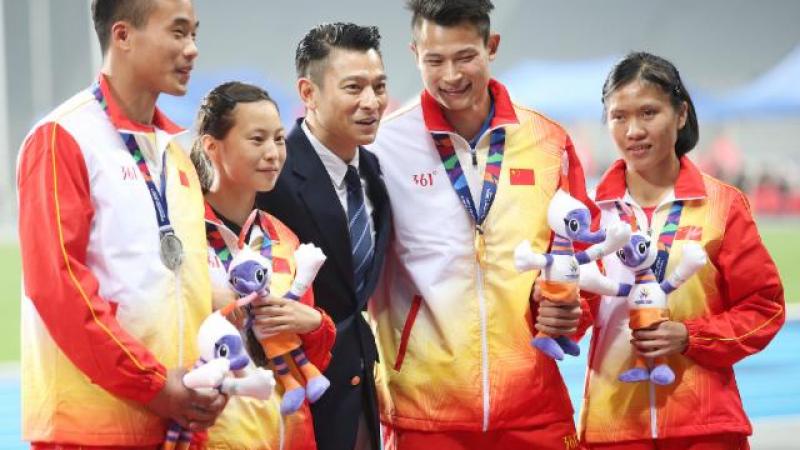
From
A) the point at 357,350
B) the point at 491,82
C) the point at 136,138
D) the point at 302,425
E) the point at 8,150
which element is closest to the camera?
the point at 136,138

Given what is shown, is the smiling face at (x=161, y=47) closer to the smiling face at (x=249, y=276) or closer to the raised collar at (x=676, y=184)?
the smiling face at (x=249, y=276)

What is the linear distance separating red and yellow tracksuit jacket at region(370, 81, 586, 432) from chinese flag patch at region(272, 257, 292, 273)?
499 mm

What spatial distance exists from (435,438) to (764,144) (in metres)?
16.8

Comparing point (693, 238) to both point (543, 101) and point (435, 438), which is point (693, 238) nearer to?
point (435, 438)

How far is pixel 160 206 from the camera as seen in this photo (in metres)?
2.81

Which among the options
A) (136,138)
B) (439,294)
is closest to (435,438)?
(439,294)

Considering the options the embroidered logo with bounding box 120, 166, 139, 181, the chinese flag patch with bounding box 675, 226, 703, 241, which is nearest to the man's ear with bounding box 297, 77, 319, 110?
the embroidered logo with bounding box 120, 166, 139, 181

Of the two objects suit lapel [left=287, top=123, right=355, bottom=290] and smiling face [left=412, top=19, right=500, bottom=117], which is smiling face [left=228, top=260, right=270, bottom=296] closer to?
suit lapel [left=287, top=123, right=355, bottom=290]

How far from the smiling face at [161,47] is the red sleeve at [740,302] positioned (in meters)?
1.75

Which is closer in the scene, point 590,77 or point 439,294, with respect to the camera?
point 439,294

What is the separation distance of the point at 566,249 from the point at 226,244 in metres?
0.98

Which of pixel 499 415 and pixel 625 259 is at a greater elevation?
pixel 625 259

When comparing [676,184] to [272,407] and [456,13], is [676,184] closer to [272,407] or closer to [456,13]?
[456,13]

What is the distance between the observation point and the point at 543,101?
18.0 metres
